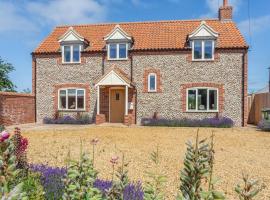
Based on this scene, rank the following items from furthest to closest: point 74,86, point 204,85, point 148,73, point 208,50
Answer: point 74,86
point 148,73
point 208,50
point 204,85

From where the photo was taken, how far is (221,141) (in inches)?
529

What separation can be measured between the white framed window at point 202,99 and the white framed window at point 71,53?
29.7 feet

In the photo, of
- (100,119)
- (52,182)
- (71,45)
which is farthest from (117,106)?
(52,182)

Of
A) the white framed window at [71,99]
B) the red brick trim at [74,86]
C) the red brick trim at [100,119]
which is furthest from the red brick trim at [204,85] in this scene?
the white framed window at [71,99]

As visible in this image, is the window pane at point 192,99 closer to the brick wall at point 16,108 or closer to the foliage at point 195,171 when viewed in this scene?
the brick wall at point 16,108

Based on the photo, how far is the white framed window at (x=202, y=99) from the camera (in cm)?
2130

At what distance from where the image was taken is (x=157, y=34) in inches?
926

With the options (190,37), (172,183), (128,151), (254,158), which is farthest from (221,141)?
(190,37)

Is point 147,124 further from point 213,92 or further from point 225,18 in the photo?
point 225,18

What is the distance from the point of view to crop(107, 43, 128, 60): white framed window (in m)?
22.5

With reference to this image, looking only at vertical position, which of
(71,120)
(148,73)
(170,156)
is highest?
(148,73)

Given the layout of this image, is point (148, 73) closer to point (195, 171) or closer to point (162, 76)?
point (162, 76)

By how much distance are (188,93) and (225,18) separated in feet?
24.3

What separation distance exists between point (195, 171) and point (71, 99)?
22615mm
